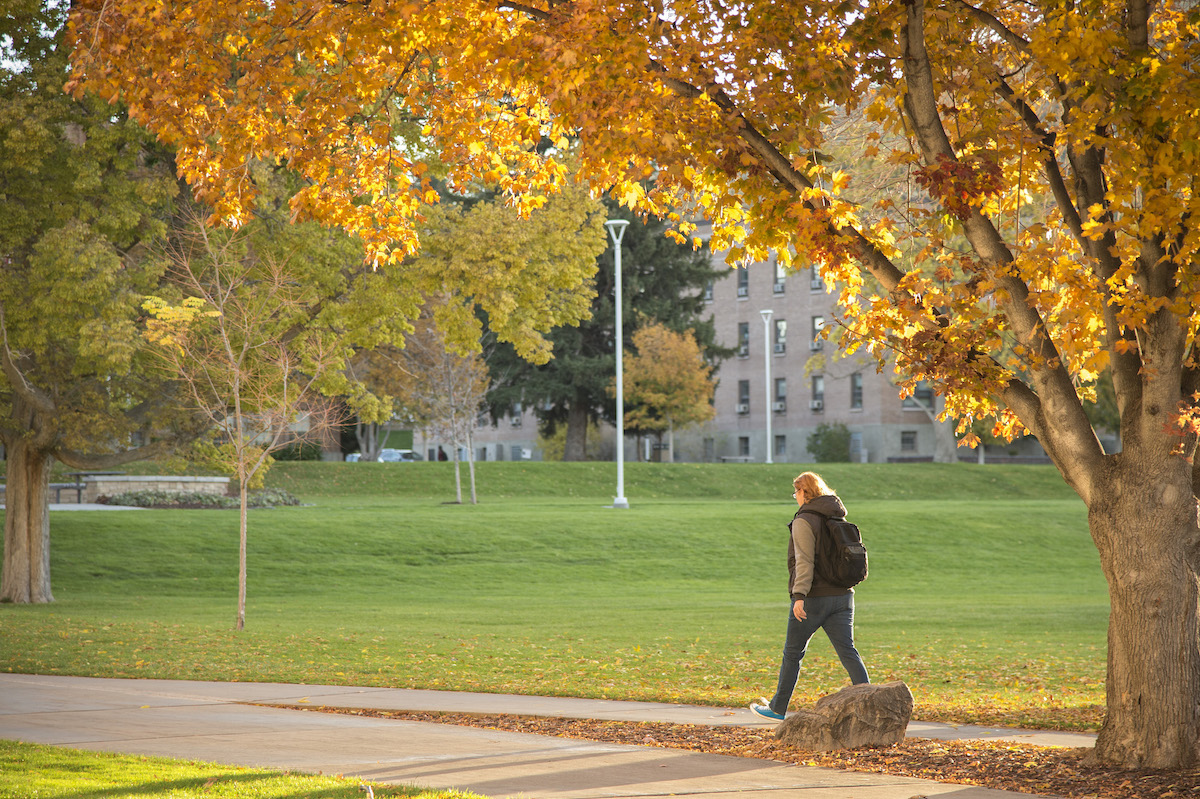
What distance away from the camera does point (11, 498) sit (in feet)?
69.4

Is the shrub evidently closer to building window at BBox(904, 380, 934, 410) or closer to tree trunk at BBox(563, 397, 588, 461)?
tree trunk at BBox(563, 397, 588, 461)

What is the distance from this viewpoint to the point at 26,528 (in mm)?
21188

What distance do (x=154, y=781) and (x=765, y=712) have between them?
4126 mm

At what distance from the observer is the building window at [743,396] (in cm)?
7100

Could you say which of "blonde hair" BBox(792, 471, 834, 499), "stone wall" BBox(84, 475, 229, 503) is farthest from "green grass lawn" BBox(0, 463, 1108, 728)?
"stone wall" BBox(84, 475, 229, 503)

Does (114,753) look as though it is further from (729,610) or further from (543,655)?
(729,610)

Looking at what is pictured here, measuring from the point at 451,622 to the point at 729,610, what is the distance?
477cm

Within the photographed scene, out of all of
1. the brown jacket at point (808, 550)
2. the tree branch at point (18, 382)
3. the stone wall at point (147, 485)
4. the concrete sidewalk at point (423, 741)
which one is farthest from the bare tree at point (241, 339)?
the stone wall at point (147, 485)

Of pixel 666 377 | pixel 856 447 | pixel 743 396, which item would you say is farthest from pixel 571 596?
→ pixel 743 396

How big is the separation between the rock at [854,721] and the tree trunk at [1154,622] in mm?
1224

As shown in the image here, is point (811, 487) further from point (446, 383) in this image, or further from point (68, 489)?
point (446, 383)

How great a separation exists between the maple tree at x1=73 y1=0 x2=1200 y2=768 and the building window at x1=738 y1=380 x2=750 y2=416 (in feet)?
204

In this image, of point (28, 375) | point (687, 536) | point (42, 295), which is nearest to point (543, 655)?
point (42, 295)

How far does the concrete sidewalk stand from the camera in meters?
6.48
